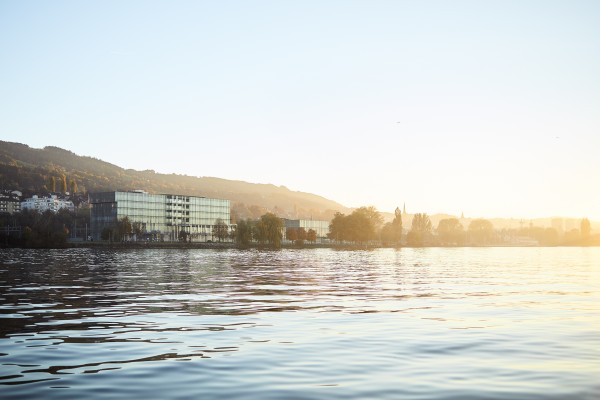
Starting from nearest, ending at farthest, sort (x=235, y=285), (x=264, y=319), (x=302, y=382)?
(x=302, y=382)
(x=264, y=319)
(x=235, y=285)

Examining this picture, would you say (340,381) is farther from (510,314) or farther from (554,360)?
(510,314)

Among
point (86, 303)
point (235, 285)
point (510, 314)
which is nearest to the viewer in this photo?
point (510, 314)

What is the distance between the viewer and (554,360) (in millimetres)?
20500

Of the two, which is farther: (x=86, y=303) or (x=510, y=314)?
(x=86, y=303)

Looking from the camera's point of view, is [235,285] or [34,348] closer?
[34,348]

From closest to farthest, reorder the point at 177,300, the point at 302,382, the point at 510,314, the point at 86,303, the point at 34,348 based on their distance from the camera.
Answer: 1. the point at 302,382
2. the point at 34,348
3. the point at 510,314
4. the point at 86,303
5. the point at 177,300

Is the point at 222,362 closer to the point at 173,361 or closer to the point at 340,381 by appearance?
the point at 173,361

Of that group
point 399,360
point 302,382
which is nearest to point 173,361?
point 302,382

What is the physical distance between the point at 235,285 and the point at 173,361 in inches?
1346

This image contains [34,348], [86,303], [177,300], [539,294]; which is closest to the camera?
[34,348]

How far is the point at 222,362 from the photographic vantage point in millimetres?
19469

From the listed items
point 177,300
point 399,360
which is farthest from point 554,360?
point 177,300

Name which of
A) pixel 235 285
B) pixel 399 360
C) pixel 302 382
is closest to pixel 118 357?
pixel 302 382

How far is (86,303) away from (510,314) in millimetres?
22757
